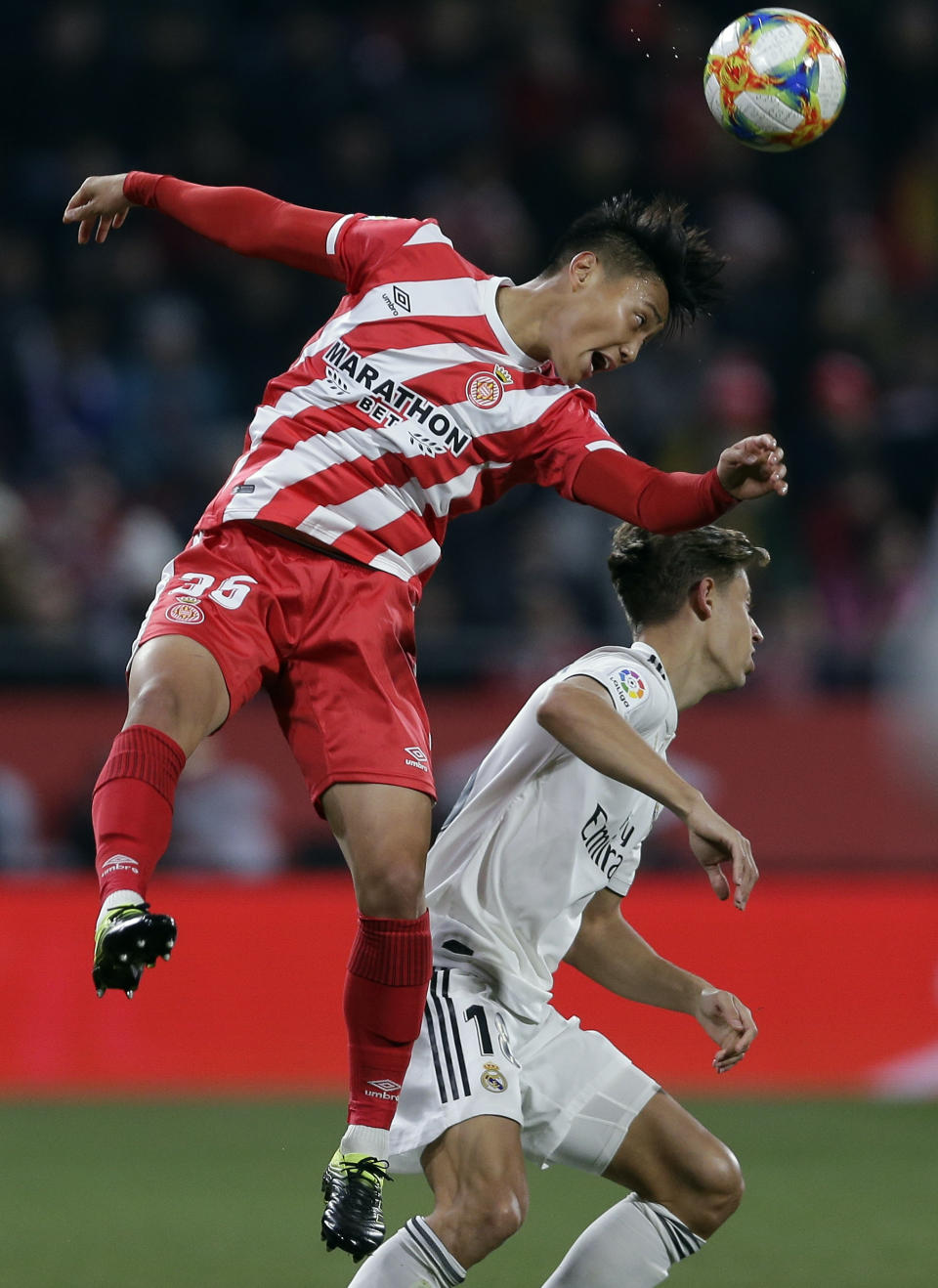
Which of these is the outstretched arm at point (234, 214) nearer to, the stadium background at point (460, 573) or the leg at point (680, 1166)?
the leg at point (680, 1166)

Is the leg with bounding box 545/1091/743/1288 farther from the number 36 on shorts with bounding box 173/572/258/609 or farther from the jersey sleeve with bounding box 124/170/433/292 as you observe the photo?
the jersey sleeve with bounding box 124/170/433/292

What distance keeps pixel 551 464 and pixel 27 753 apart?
15.9 feet

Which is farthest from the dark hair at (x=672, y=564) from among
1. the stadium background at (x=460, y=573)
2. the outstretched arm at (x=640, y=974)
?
the stadium background at (x=460, y=573)

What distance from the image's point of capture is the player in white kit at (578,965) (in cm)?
396

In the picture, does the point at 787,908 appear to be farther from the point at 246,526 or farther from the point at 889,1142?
the point at 246,526

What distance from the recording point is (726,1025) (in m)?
4.00

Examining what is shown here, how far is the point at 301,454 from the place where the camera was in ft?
14.7

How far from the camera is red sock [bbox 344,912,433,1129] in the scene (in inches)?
165

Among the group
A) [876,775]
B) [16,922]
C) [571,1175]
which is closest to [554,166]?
[876,775]

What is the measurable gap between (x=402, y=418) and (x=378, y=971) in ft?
4.13

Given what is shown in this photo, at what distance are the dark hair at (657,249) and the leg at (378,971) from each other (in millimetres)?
1387

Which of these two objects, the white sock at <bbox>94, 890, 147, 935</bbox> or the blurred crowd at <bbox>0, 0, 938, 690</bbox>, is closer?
the white sock at <bbox>94, 890, 147, 935</bbox>

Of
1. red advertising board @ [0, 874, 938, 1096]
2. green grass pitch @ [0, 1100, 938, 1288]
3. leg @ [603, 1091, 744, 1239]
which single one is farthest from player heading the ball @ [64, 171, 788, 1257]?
red advertising board @ [0, 874, 938, 1096]

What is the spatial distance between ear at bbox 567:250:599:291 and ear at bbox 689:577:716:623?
2.52ft
